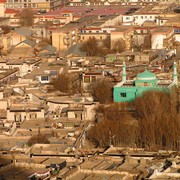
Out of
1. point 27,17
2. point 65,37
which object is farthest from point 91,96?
point 27,17

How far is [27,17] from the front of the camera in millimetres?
36281

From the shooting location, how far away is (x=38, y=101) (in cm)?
1967

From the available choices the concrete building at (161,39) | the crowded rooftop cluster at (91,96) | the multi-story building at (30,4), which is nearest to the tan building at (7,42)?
the crowded rooftop cluster at (91,96)

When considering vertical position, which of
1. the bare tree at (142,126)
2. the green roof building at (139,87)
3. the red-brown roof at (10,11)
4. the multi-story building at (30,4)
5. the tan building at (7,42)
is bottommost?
the bare tree at (142,126)

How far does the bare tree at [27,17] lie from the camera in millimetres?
35875

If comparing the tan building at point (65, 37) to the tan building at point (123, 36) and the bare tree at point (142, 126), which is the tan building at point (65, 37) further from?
the bare tree at point (142, 126)

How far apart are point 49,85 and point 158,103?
4581 millimetres

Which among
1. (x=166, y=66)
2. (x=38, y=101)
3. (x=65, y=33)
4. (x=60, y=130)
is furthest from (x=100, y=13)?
(x=60, y=130)

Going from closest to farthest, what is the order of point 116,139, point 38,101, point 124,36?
point 116,139 < point 38,101 < point 124,36

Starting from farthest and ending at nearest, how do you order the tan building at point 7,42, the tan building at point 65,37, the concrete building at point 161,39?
the tan building at point 7,42
the tan building at point 65,37
the concrete building at point 161,39

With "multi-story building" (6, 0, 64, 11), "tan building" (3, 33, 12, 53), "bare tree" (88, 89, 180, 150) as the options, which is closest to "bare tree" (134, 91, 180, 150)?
"bare tree" (88, 89, 180, 150)

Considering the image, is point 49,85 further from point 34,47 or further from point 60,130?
point 34,47

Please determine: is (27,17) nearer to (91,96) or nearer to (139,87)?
(91,96)

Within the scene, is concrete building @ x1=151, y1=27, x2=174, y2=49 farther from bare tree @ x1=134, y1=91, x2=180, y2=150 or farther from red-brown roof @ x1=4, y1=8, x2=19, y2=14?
red-brown roof @ x1=4, y1=8, x2=19, y2=14
